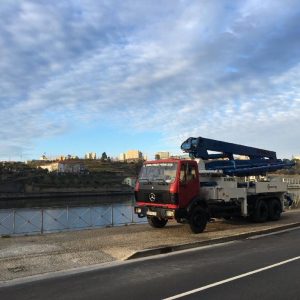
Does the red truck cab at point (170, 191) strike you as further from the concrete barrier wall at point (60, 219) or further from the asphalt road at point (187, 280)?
the asphalt road at point (187, 280)

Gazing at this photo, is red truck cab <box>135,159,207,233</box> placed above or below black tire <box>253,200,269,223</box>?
above

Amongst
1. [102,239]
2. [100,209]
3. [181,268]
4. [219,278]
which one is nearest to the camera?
[219,278]

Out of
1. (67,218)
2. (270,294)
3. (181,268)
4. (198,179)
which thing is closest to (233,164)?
(198,179)

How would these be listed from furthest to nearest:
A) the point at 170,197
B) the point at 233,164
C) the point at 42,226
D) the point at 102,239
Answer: the point at 233,164, the point at 42,226, the point at 170,197, the point at 102,239

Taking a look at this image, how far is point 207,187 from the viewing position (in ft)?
61.2

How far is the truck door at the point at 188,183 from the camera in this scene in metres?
17.2

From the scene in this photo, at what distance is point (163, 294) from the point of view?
819 cm

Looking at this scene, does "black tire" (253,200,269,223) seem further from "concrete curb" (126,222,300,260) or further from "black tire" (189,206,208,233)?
"black tire" (189,206,208,233)

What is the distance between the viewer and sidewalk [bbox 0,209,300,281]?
441 inches

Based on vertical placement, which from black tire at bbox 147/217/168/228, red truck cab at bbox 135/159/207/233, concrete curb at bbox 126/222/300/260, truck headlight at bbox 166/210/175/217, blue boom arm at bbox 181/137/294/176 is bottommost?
concrete curb at bbox 126/222/300/260

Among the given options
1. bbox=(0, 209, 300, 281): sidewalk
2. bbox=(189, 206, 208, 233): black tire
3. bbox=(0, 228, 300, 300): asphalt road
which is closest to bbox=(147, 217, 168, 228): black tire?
bbox=(0, 209, 300, 281): sidewalk

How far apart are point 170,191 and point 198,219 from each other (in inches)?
62.7

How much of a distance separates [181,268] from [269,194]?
1294 centimetres

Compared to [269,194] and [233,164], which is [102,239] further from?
[269,194]
